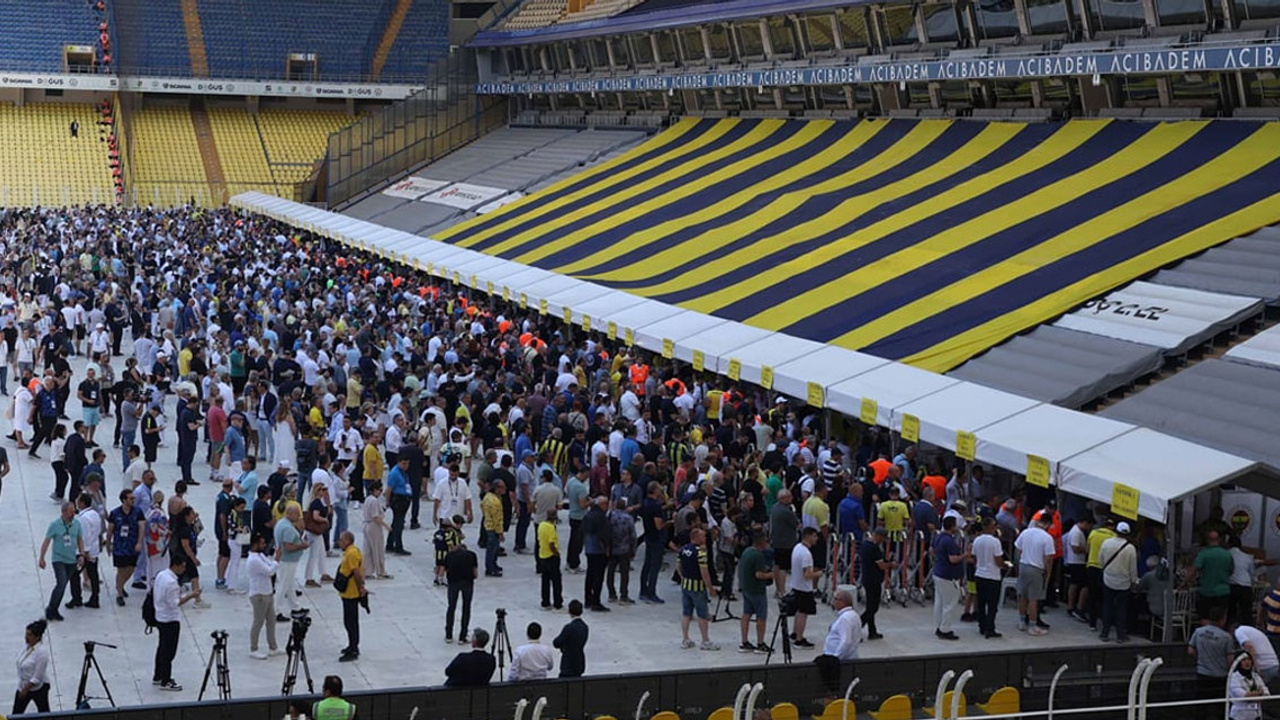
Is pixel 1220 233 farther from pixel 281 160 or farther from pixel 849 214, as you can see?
pixel 281 160

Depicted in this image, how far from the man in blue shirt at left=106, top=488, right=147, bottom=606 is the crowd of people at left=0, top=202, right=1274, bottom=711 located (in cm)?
2

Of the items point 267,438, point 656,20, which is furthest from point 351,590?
point 656,20

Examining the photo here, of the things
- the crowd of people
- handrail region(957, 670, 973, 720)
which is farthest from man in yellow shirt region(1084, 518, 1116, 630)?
handrail region(957, 670, 973, 720)

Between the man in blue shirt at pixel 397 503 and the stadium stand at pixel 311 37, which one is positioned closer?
the man in blue shirt at pixel 397 503

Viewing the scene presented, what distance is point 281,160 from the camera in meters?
58.5

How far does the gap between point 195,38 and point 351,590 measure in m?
53.7

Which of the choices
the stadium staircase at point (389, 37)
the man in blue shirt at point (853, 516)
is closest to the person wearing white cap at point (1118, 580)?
the man in blue shirt at point (853, 516)

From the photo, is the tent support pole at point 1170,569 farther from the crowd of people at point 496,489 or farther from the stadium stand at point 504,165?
the stadium stand at point 504,165

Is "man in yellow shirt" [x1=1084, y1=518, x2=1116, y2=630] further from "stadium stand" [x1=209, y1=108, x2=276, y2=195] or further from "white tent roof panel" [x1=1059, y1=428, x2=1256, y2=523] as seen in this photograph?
"stadium stand" [x1=209, y1=108, x2=276, y2=195]

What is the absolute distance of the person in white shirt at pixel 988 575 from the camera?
13117mm

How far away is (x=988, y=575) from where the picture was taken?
13.1 metres

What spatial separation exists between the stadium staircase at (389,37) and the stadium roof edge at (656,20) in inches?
364

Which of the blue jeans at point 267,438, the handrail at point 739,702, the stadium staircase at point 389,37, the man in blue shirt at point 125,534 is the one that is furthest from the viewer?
the stadium staircase at point 389,37

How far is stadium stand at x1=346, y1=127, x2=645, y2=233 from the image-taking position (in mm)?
40938
